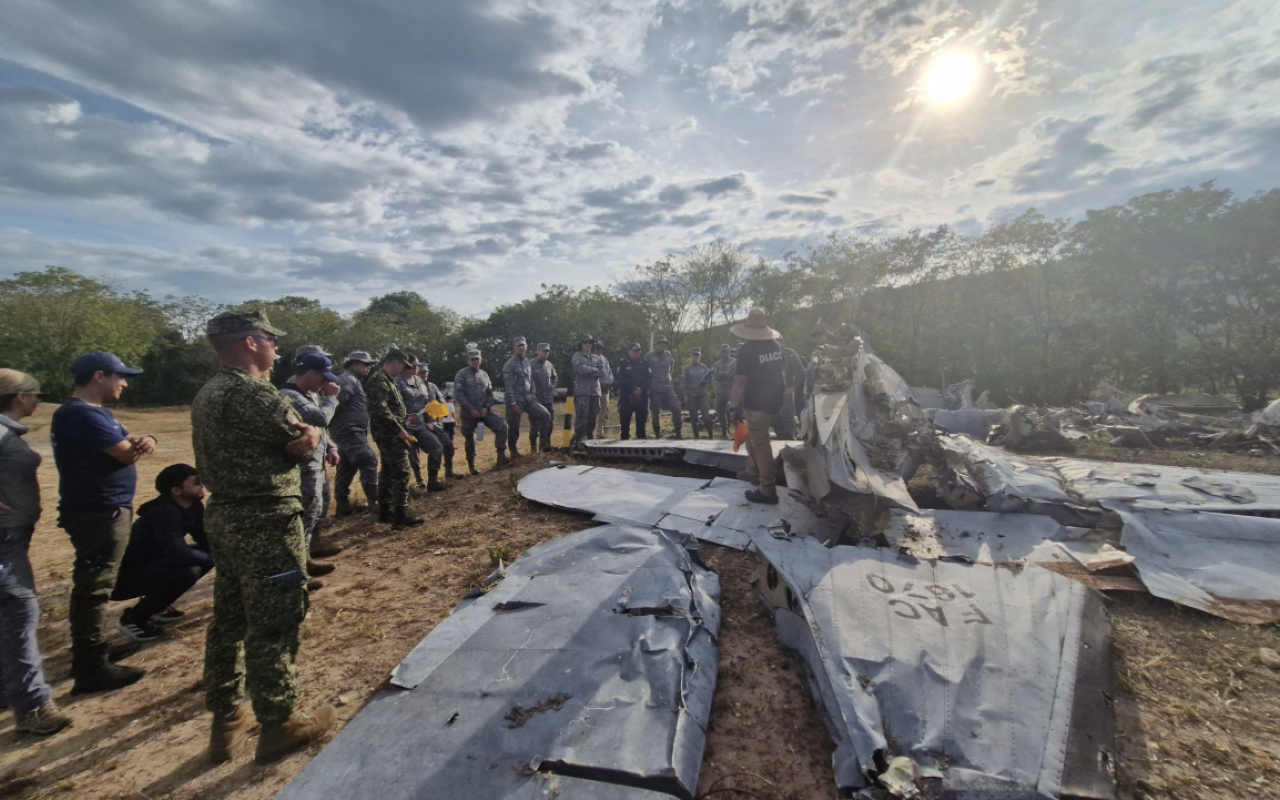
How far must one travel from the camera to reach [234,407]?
2135mm

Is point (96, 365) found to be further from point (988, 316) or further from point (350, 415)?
point (988, 316)

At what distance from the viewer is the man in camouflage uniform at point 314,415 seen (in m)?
3.79

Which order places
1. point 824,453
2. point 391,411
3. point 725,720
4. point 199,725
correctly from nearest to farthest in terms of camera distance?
1. point 725,720
2. point 199,725
3. point 824,453
4. point 391,411

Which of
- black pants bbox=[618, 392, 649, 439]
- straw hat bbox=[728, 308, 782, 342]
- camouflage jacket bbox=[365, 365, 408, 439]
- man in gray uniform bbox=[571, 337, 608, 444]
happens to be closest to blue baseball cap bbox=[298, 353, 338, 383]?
camouflage jacket bbox=[365, 365, 408, 439]

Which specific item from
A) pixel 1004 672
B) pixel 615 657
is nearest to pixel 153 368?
pixel 615 657

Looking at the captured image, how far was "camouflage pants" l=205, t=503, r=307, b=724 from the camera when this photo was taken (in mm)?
2164

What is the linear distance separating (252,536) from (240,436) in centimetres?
42

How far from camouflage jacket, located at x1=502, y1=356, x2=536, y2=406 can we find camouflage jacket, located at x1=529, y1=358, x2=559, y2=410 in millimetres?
323

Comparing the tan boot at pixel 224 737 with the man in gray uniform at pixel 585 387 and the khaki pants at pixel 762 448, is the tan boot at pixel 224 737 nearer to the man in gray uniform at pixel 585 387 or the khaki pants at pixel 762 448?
the khaki pants at pixel 762 448

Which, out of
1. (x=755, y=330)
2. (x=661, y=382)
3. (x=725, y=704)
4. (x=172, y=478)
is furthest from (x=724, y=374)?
(x=172, y=478)

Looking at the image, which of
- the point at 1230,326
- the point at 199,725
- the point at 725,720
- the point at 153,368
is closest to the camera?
the point at 725,720

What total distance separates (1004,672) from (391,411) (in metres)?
4.99

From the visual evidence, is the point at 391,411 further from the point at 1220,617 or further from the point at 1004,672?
the point at 1220,617

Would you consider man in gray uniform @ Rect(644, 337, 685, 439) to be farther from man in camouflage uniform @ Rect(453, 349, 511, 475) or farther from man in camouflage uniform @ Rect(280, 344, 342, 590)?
man in camouflage uniform @ Rect(280, 344, 342, 590)
